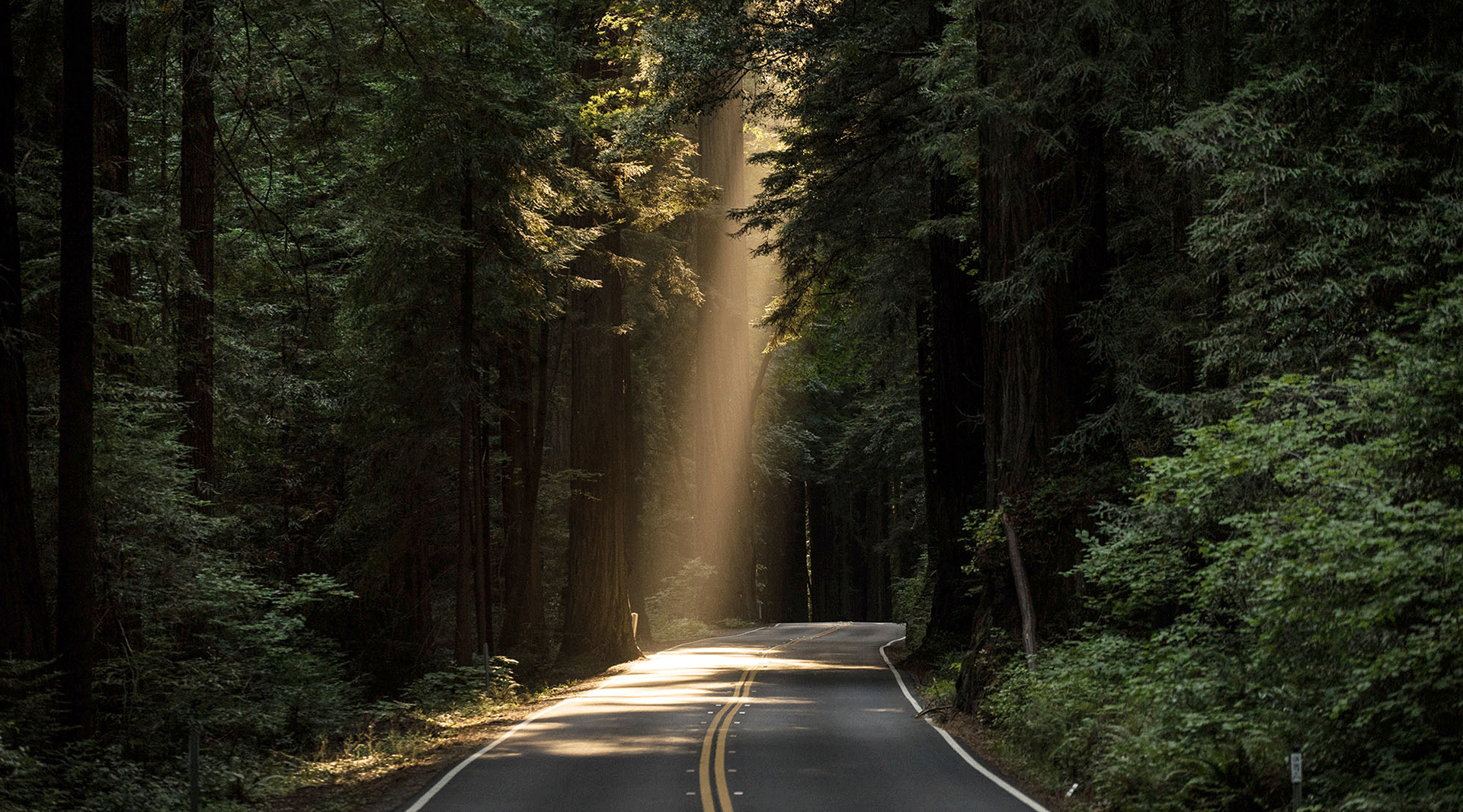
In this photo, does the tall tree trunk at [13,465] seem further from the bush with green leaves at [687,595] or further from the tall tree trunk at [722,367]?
the bush with green leaves at [687,595]

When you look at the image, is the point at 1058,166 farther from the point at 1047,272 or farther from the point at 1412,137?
the point at 1412,137

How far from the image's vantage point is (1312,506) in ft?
31.4

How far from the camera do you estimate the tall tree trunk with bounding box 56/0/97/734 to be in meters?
11.6

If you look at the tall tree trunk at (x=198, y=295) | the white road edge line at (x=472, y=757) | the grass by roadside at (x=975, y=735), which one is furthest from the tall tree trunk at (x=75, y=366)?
the grass by roadside at (x=975, y=735)

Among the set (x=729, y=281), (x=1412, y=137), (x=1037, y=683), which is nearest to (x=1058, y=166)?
(x=1412, y=137)

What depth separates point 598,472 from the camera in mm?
27562

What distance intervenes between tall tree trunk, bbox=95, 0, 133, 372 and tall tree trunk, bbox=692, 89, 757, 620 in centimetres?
2511

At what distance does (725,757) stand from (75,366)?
8301 mm

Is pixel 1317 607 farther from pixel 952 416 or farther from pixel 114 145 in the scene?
pixel 952 416

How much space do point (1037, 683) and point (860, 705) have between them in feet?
19.0

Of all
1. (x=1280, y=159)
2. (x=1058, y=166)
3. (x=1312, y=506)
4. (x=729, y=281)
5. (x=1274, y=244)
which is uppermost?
(x=729, y=281)

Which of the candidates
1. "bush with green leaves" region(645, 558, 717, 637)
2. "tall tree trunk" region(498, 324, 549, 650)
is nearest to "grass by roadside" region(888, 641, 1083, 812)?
"tall tree trunk" region(498, 324, 549, 650)

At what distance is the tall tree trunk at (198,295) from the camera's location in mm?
16297

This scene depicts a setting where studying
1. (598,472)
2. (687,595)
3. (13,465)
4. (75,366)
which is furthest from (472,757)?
(687,595)
